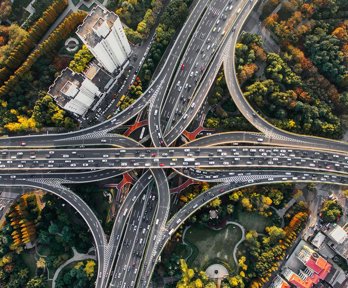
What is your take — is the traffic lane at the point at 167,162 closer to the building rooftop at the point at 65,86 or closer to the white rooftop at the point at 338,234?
the building rooftop at the point at 65,86

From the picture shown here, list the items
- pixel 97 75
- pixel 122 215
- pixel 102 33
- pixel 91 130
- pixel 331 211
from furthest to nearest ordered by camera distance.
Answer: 1. pixel 97 75
2. pixel 91 130
3. pixel 331 211
4. pixel 122 215
5. pixel 102 33

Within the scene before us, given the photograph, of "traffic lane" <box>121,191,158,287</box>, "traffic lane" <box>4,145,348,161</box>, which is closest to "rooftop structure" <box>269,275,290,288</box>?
"traffic lane" <box>4,145,348,161</box>

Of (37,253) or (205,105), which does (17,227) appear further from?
(205,105)

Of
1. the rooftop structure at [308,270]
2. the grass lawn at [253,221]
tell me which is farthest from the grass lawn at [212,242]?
the rooftop structure at [308,270]

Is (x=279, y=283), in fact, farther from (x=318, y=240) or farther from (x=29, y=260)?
(x=29, y=260)

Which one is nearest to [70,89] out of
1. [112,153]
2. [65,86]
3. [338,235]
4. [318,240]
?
[65,86]

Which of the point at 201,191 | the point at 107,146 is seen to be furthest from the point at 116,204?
the point at 201,191
